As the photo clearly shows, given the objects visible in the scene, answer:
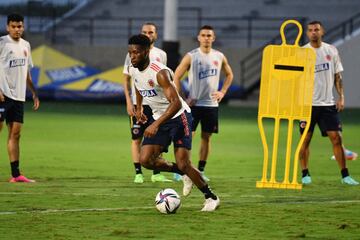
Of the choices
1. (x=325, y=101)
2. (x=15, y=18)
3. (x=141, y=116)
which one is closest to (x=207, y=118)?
(x=325, y=101)

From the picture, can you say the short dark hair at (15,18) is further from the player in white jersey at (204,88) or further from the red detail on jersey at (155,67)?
the red detail on jersey at (155,67)

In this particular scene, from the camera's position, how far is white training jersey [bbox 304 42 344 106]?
50.7 ft

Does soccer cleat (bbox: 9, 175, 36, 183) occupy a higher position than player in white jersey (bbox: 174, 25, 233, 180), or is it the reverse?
player in white jersey (bbox: 174, 25, 233, 180)

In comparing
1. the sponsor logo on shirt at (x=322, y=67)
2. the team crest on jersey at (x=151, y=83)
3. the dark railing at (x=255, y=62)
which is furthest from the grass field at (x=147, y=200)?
the dark railing at (x=255, y=62)

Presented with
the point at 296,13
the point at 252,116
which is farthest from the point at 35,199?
the point at 296,13

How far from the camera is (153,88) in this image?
39.7ft

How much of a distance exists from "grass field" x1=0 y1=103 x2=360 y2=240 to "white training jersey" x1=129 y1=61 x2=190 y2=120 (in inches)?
43.3

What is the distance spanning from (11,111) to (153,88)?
349cm

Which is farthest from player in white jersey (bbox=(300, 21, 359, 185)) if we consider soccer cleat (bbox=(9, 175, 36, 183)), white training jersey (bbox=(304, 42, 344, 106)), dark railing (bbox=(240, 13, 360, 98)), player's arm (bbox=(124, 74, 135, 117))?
dark railing (bbox=(240, 13, 360, 98))

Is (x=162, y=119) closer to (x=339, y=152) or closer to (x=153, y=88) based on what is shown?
(x=153, y=88)

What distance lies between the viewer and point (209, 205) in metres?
11.8

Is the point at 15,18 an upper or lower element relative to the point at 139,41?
lower

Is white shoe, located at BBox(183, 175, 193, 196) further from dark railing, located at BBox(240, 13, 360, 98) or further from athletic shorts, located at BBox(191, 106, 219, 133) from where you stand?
dark railing, located at BBox(240, 13, 360, 98)

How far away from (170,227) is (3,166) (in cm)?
710
